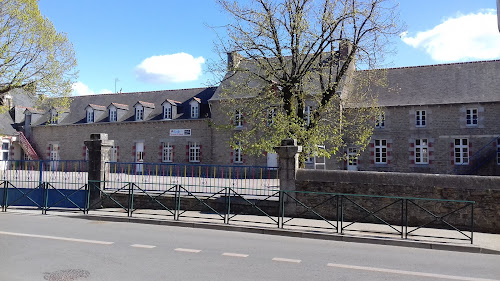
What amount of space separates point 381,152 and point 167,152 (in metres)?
16.5

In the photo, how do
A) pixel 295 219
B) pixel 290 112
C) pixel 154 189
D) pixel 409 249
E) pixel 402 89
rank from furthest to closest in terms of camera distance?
pixel 402 89
pixel 290 112
pixel 154 189
pixel 295 219
pixel 409 249

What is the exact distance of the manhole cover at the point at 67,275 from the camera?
5.38 m

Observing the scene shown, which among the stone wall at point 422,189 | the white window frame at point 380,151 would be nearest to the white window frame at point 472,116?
the white window frame at point 380,151

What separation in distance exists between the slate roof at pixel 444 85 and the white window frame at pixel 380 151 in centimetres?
270

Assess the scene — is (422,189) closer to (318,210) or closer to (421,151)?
(318,210)

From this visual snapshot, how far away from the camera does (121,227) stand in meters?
9.91

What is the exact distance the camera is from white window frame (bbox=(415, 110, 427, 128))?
25391mm

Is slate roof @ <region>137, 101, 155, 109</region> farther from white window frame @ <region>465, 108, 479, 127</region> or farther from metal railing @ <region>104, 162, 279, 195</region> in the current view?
white window frame @ <region>465, 108, 479, 127</region>

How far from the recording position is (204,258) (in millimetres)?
6770

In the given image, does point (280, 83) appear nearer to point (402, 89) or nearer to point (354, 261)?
point (354, 261)

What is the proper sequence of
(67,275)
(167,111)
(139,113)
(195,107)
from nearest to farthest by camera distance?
(67,275) → (195,107) → (167,111) → (139,113)

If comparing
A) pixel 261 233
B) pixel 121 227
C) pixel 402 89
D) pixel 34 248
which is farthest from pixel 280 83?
pixel 402 89

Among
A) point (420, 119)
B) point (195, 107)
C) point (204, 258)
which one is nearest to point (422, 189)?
point (204, 258)

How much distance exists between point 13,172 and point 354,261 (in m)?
13.2
